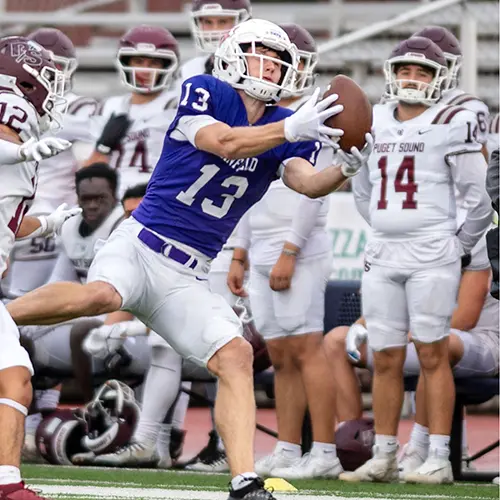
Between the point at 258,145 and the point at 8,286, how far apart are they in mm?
3574

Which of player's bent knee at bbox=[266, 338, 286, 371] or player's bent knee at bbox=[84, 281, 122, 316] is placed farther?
player's bent knee at bbox=[266, 338, 286, 371]

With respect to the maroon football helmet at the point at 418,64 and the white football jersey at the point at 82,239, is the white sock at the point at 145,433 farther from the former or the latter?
the maroon football helmet at the point at 418,64

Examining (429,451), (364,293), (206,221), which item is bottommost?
(429,451)

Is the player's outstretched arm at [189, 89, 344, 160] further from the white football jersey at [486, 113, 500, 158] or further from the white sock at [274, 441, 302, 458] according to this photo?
the white football jersey at [486, 113, 500, 158]

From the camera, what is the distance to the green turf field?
20.8ft

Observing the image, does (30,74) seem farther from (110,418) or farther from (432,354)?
(110,418)

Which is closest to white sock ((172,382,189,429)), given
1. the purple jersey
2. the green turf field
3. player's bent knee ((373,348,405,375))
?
the green turf field

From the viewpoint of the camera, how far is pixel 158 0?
1920 centimetres

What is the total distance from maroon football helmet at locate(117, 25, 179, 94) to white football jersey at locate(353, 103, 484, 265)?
170 centimetres

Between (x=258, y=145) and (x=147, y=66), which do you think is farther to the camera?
(x=147, y=66)

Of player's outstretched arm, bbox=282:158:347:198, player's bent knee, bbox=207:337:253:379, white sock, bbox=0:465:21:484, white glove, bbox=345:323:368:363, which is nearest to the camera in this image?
white sock, bbox=0:465:21:484

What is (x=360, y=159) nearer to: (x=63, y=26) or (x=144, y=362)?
(x=144, y=362)

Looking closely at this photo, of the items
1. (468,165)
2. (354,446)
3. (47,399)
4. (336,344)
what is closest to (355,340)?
(336,344)

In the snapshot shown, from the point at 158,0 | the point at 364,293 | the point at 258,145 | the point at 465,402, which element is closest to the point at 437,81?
the point at 364,293
